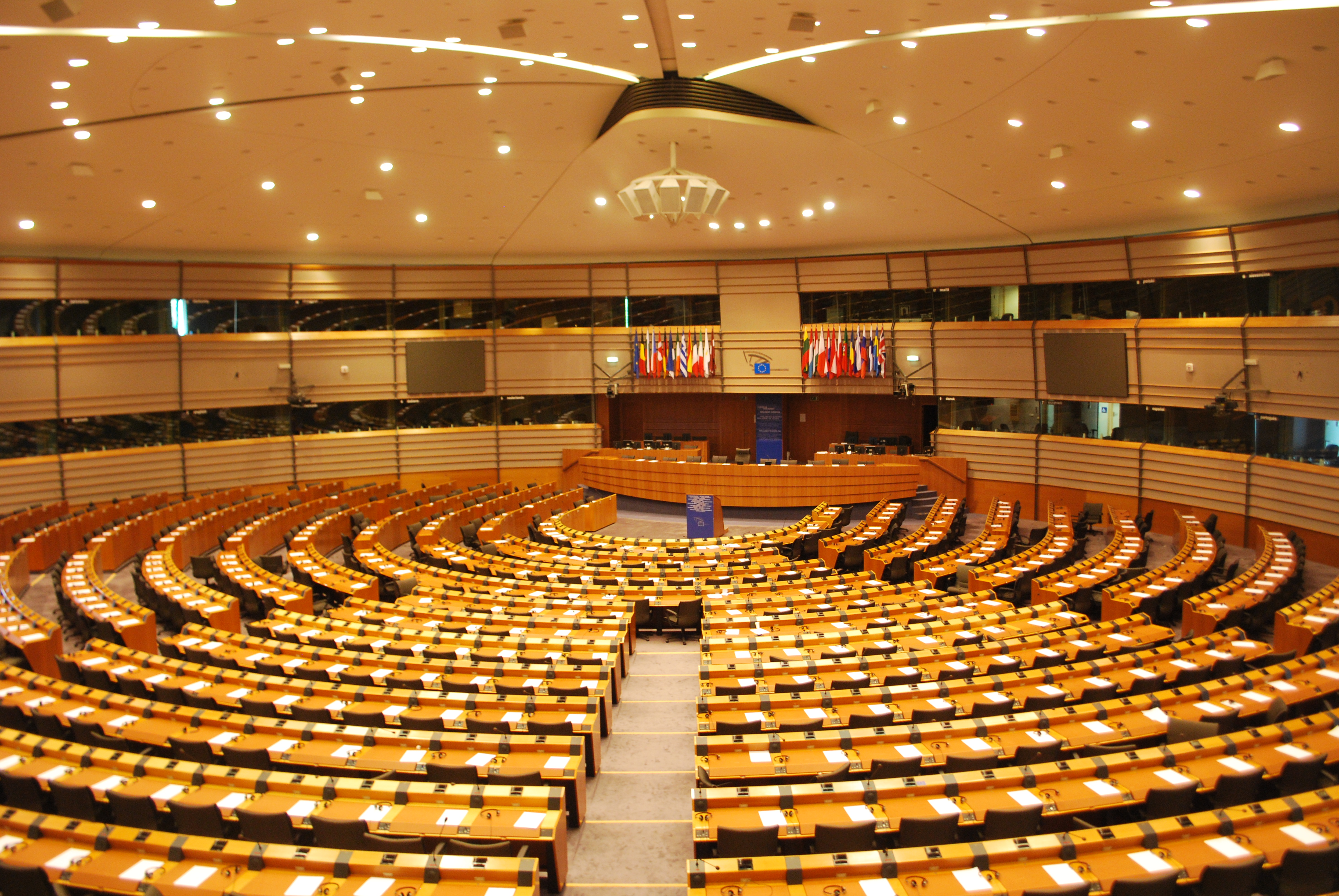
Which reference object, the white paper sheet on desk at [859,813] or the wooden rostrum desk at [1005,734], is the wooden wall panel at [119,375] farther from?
the white paper sheet on desk at [859,813]

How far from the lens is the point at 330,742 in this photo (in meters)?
7.69

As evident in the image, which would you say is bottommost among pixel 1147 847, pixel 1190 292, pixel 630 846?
pixel 630 846

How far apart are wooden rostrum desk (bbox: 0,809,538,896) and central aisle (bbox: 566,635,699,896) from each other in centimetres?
122

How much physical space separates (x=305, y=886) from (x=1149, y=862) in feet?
18.1

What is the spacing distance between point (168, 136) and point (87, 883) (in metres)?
13.6

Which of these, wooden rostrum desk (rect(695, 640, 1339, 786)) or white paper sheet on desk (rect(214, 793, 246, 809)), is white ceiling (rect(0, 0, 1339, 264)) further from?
white paper sheet on desk (rect(214, 793, 246, 809))

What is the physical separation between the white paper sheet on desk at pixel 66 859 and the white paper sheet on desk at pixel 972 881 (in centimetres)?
590

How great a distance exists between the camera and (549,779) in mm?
6969

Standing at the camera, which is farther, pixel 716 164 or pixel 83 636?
pixel 716 164

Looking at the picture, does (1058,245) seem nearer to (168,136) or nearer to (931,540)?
(931,540)

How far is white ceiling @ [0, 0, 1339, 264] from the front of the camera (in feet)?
37.1

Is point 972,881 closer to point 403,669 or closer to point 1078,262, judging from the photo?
point 403,669

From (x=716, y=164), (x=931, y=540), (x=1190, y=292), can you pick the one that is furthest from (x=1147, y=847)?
(x=1190, y=292)

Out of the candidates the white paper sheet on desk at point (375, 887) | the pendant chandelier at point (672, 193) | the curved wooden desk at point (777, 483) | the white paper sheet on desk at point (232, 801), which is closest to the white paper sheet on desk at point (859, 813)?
the white paper sheet on desk at point (375, 887)
